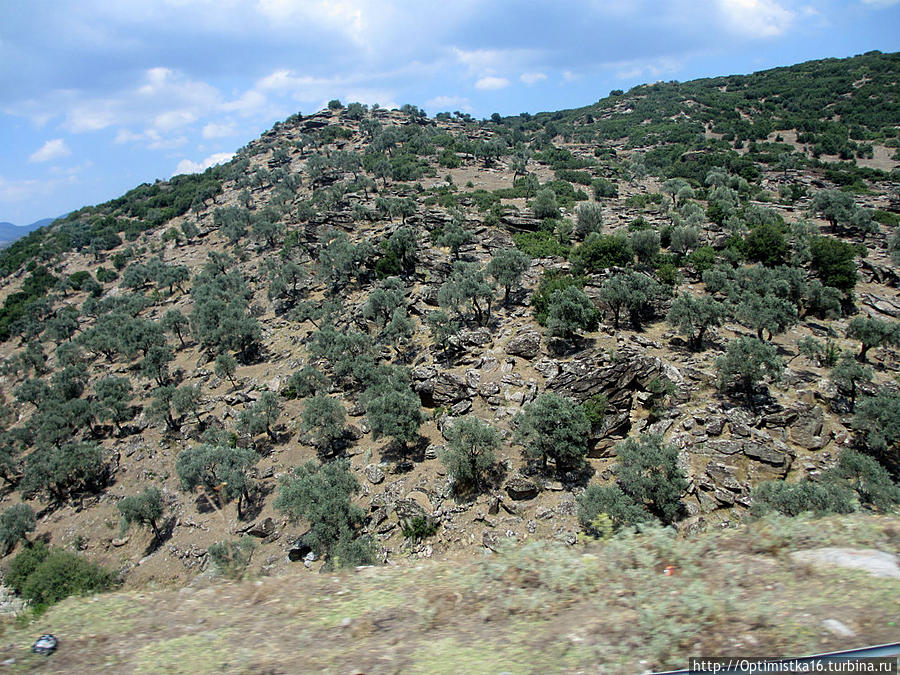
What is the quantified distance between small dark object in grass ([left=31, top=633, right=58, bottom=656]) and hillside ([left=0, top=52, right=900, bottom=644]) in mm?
7290

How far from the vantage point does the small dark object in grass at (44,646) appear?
686 centimetres

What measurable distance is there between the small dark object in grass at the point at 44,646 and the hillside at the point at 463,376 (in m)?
7.29

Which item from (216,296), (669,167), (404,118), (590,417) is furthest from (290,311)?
(404,118)

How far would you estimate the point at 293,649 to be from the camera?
6551mm

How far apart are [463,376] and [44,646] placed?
968 inches

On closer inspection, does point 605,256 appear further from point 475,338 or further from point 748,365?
point 748,365

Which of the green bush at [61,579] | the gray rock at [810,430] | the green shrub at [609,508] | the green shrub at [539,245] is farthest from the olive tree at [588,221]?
the green bush at [61,579]

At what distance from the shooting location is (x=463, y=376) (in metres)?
30.1

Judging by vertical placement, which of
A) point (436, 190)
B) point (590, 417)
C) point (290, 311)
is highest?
point (436, 190)

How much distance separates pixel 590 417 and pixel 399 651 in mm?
19175

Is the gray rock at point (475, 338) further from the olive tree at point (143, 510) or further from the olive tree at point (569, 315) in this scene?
the olive tree at point (143, 510)

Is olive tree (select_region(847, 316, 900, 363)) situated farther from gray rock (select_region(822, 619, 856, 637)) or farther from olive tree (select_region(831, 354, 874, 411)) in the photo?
gray rock (select_region(822, 619, 856, 637))

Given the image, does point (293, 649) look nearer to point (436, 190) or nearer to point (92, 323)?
point (436, 190)

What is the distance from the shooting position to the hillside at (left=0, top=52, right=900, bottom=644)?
20922mm
